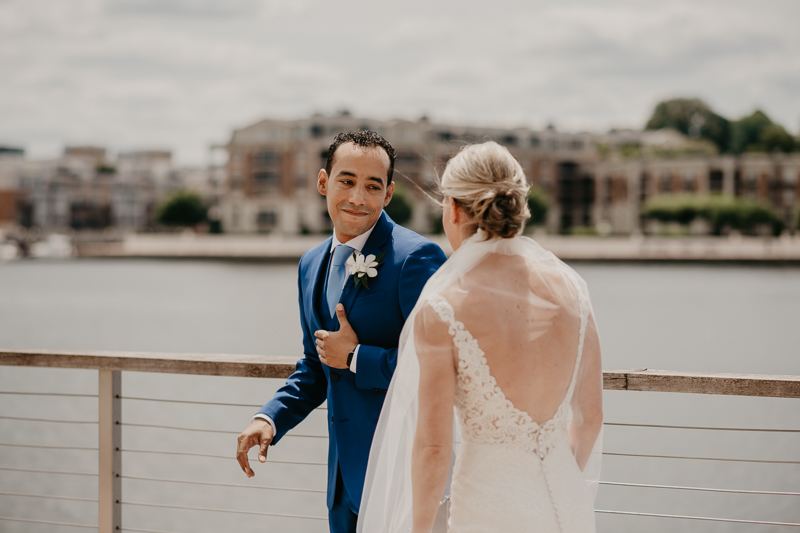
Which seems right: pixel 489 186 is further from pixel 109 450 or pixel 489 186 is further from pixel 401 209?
pixel 401 209

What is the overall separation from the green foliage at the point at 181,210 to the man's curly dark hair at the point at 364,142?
262 feet

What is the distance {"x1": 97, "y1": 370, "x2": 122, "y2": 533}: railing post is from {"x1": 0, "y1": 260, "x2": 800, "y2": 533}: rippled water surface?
316 mm

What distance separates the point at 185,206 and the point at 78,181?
4098 cm

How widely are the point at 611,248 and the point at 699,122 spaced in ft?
146

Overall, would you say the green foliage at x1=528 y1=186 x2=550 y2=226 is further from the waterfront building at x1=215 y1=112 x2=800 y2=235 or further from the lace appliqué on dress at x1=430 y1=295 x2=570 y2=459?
the lace appliqué on dress at x1=430 y1=295 x2=570 y2=459

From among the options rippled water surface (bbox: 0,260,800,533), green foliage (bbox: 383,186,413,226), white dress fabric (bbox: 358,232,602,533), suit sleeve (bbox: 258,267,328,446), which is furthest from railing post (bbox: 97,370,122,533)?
green foliage (bbox: 383,186,413,226)

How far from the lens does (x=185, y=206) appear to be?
259 ft

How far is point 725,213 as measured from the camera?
→ 63.9 metres

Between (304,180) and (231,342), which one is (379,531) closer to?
(231,342)

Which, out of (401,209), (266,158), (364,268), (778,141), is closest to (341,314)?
(364,268)

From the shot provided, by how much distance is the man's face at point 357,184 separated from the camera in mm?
2168

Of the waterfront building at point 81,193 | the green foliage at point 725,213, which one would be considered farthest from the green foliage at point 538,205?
the waterfront building at point 81,193

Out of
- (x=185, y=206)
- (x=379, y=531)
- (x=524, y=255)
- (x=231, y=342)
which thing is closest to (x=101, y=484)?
(x=379, y=531)

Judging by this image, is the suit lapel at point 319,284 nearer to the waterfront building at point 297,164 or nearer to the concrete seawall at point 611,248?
the concrete seawall at point 611,248
